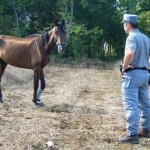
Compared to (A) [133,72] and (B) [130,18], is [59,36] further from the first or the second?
(A) [133,72]

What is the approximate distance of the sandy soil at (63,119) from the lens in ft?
19.5

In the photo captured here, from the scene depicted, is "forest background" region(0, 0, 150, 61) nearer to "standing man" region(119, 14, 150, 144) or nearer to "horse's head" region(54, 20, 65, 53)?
"horse's head" region(54, 20, 65, 53)

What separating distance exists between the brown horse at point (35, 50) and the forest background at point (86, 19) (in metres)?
23.1

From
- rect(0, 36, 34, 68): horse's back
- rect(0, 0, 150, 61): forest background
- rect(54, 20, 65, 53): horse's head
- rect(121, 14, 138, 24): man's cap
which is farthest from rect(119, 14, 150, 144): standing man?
rect(0, 0, 150, 61): forest background

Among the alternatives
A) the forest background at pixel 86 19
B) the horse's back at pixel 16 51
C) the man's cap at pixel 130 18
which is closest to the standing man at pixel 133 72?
the man's cap at pixel 130 18

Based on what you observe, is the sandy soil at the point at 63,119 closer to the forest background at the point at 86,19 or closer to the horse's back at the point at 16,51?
the horse's back at the point at 16,51

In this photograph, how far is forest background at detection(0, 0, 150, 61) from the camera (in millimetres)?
34875

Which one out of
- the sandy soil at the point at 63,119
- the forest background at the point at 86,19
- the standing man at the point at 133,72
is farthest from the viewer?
the forest background at the point at 86,19

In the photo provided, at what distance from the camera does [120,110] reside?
357 inches

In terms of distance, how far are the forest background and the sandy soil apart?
873 inches

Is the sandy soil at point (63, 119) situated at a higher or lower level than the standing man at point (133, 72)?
lower

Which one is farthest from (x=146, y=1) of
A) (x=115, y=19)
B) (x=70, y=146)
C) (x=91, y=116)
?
(x=70, y=146)

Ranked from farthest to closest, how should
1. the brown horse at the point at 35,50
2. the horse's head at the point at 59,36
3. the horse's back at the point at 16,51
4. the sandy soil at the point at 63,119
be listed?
the horse's back at the point at 16,51
the brown horse at the point at 35,50
the horse's head at the point at 59,36
the sandy soil at the point at 63,119

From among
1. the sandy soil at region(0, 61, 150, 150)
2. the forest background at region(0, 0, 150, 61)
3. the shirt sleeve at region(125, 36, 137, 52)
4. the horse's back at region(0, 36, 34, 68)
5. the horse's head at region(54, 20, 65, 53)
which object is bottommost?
the forest background at region(0, 0, 150, 61)
